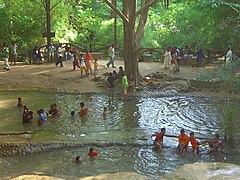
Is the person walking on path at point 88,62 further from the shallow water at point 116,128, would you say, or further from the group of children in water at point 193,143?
the group of children in water at point 193,143

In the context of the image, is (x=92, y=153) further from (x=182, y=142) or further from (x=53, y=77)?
(x=53, y=77)

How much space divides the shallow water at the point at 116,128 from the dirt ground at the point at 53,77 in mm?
1001

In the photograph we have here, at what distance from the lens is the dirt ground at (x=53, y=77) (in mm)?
20797

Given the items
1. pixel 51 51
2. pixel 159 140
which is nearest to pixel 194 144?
pixel 159 140

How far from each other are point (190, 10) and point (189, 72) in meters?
9.52

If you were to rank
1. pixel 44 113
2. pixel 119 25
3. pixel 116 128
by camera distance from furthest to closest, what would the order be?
pixel 119 25, pixel 44 113, pixel 116 128

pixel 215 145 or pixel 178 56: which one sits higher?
pixel 178 56

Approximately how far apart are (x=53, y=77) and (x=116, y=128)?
9645 millimetres

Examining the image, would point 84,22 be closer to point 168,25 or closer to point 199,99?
point 168,25

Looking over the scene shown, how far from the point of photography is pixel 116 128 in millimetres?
13781

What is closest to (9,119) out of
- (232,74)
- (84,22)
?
(232,74)

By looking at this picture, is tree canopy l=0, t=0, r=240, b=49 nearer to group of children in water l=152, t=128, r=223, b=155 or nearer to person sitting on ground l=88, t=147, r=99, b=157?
group of children in water l=152, t=128, r=223, b=155

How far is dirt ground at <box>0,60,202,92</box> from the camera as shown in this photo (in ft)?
68.2

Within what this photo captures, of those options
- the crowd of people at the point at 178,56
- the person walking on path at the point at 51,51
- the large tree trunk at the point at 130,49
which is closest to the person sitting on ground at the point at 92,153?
the large tree trunk at the point at 130,49
